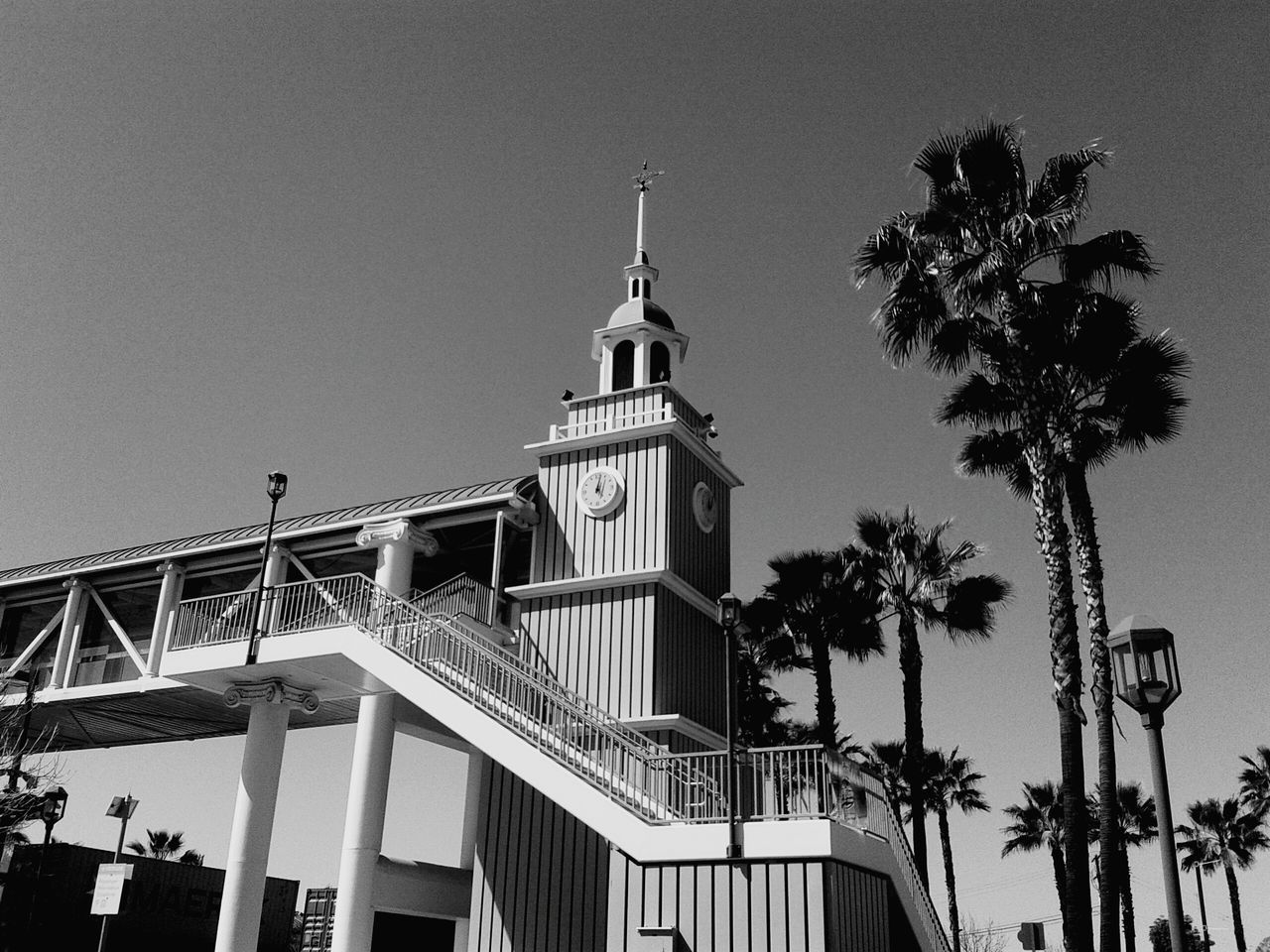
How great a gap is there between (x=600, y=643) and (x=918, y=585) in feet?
37.6

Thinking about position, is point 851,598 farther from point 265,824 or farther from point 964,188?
point 265,824

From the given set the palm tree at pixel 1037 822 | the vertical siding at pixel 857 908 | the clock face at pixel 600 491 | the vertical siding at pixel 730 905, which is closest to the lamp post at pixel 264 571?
the clock face at pixel 600 491

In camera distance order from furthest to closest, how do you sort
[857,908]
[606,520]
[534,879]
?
[606,520] < [534,879] < [857,908]

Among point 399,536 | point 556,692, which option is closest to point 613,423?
point 399,536

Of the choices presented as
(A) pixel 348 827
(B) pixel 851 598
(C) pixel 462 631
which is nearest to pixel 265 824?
(A) pixel 348 827

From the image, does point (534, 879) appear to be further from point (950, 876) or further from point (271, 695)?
point (950, 876)

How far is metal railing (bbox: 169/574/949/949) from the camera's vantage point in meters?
15.7

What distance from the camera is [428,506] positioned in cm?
2338

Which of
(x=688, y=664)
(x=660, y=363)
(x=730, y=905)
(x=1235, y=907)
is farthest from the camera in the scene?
(x=1235, y=907)

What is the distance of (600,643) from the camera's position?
2102cm

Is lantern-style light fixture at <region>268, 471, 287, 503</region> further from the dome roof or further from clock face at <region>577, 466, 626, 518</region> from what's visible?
the dome roof

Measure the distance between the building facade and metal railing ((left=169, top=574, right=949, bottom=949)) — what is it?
46 millimetres

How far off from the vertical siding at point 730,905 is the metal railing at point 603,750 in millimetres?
811

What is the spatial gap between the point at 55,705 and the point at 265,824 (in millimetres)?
8874
